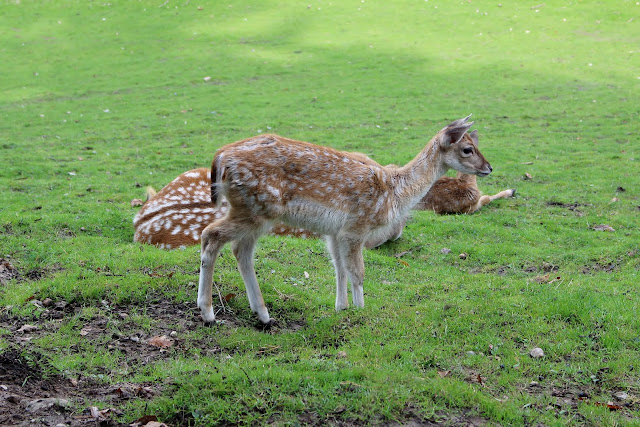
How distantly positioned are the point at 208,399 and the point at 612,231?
23.7ft

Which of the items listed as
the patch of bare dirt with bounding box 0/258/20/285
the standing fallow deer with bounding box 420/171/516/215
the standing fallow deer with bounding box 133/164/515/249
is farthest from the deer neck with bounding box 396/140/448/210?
the patch of bare dirt with bounding box 0/258/20/285

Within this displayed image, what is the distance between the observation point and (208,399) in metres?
4.16

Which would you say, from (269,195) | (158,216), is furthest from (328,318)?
(158,216)

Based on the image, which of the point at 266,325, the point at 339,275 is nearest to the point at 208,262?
the point at 266,325

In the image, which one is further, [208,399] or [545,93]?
[545,93]

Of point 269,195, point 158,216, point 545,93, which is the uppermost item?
point 269,195

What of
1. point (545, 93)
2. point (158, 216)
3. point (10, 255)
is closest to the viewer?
point (10, 255)

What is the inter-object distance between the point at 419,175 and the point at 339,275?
144 centimetres

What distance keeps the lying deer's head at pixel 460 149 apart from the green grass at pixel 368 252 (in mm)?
1241

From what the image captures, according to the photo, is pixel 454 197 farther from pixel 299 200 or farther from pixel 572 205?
pixel 299 200

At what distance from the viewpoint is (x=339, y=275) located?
6.27 meters

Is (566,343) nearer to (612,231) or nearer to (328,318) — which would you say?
(328,318)

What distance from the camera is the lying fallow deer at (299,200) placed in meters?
5.57

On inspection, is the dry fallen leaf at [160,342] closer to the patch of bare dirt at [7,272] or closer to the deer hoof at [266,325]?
the deer hoof at [266,325]
